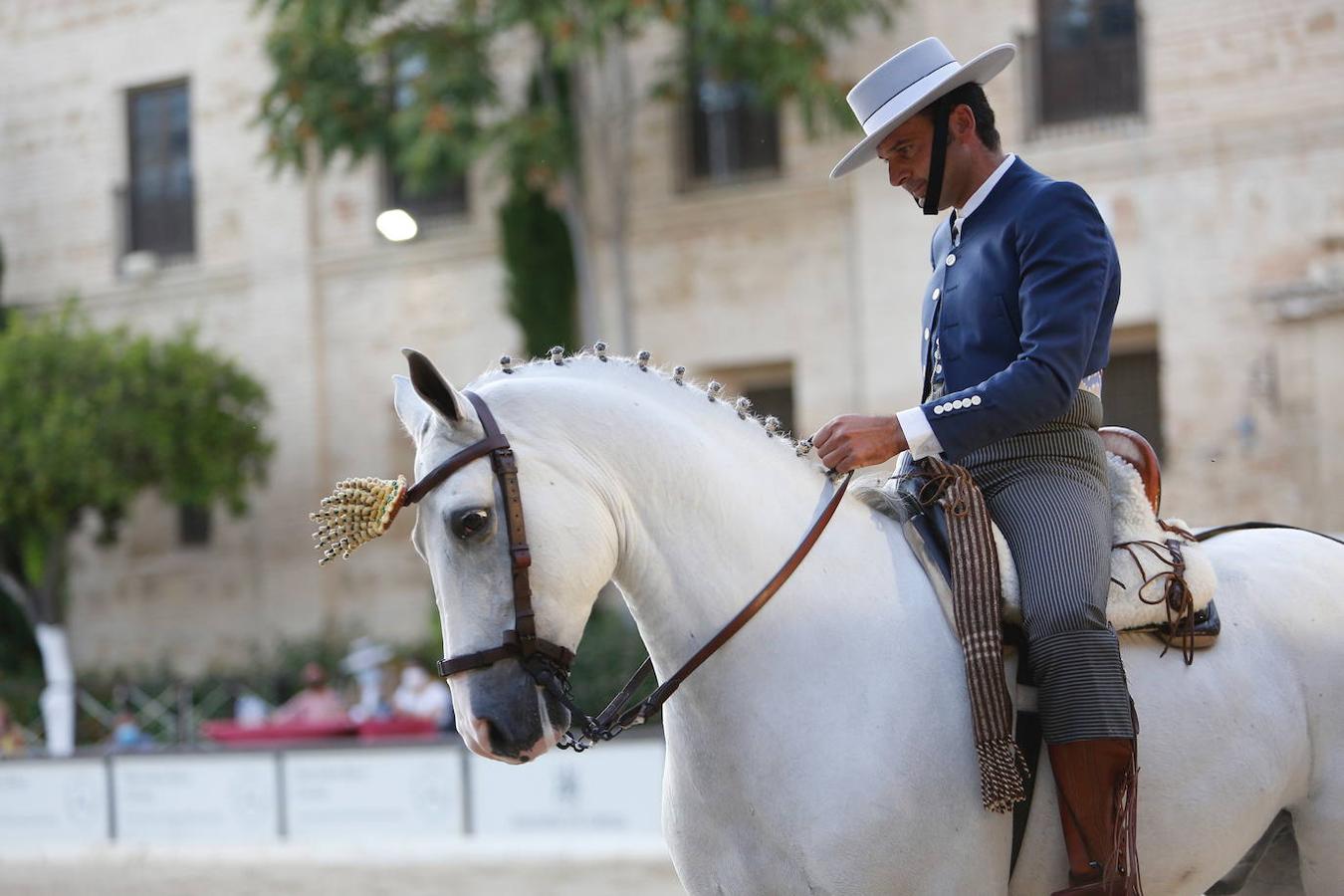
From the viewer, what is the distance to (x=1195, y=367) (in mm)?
15305

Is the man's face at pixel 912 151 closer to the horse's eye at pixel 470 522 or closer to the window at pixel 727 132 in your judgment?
the horse's eye at pixel 470 522

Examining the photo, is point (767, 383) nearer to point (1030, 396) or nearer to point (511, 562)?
point (1030, 396)

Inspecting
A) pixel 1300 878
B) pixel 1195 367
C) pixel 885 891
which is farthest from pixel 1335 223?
pixel 885 891

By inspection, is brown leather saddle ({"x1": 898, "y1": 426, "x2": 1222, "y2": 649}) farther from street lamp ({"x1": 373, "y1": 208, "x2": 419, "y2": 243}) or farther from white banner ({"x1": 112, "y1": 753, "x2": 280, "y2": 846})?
white banner ({"x1": 112, "y1": 753, "x2": 280, "y2": 846})

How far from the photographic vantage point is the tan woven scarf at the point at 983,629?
3.00 m

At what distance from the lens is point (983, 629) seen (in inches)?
122

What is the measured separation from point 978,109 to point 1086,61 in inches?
533

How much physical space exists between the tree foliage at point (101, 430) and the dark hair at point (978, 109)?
16.3 meters

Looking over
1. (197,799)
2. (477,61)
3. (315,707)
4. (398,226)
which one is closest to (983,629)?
(398,226)

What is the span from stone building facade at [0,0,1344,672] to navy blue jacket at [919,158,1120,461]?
40.8ft

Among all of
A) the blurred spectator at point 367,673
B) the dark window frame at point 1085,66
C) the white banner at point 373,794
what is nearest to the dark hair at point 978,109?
the white banner at point 373,794

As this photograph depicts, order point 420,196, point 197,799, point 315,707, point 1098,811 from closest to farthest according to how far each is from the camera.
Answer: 1. point 1098,811
2. point 197,799
3. point 315,707
4. point 420,196

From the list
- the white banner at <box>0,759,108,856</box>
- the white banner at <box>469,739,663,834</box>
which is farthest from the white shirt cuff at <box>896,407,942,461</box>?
the white banner at <box>0,759,108,856</box>

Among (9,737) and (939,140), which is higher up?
(939,140)
